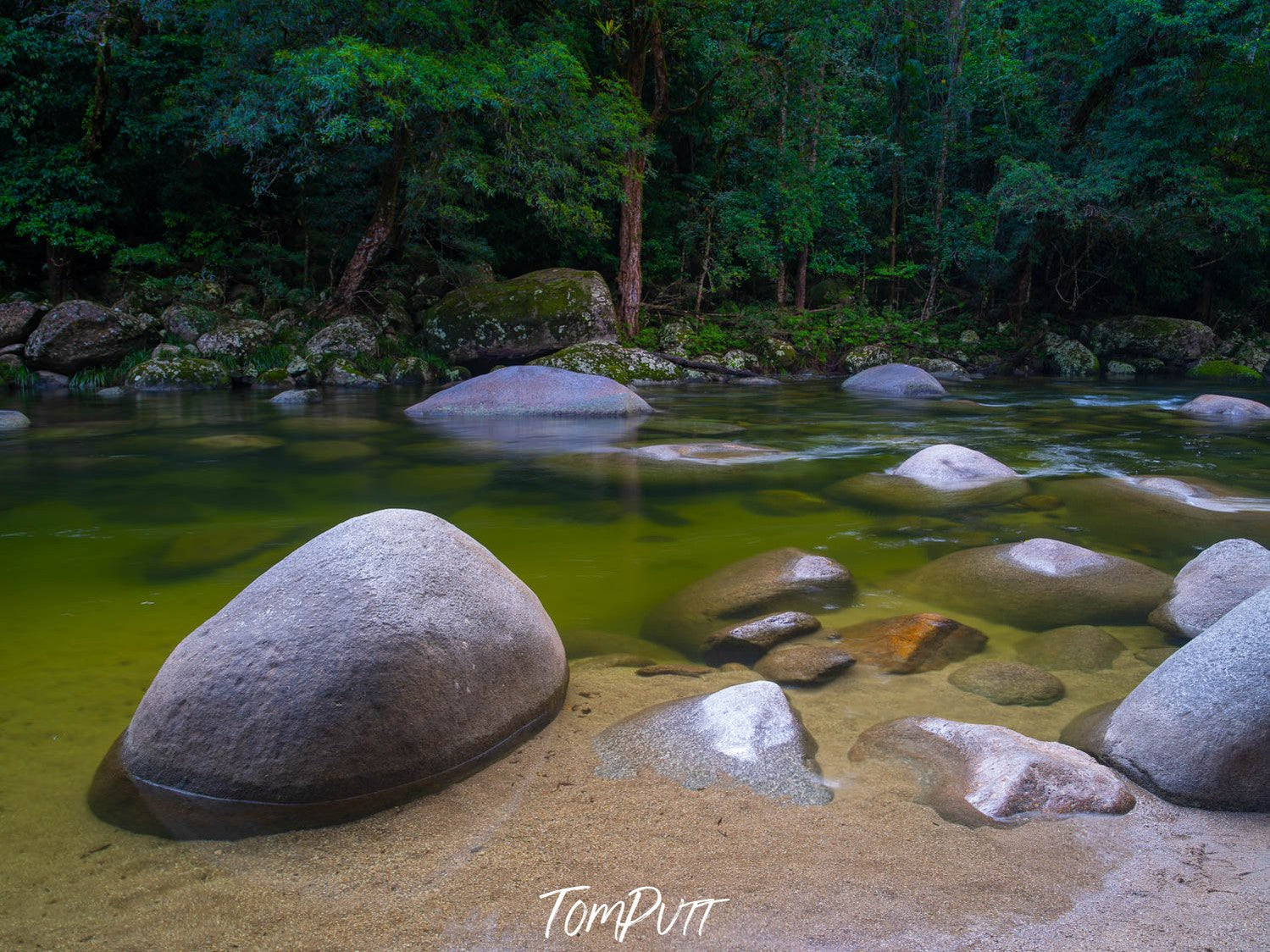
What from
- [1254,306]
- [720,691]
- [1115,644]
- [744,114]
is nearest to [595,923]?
[720,691]

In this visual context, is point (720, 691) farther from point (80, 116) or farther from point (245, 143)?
point (80, 116)

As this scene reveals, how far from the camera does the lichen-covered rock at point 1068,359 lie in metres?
18.9

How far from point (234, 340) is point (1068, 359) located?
18133mm

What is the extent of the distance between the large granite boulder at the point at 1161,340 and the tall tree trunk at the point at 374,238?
17.2 m

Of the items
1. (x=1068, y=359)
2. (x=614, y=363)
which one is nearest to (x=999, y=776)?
(x=614, y=363)

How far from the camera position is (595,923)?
1617 millimetres

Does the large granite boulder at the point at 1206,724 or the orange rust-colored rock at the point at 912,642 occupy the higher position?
the large granite boulder at the point at 1206,724

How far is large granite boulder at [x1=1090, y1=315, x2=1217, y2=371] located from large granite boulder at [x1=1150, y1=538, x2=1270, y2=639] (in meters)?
19.1

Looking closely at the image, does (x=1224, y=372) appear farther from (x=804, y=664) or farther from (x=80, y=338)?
(x=80, y=338)

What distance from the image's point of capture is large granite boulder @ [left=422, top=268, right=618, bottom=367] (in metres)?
15.2

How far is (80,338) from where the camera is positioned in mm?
14086

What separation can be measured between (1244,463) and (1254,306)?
63.8ft

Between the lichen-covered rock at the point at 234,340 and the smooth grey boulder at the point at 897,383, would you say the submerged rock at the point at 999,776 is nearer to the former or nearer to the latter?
the smooth grey boulder at the point at 897,383

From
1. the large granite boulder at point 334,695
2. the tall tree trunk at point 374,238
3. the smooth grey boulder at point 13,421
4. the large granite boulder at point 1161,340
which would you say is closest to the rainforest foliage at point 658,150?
the tall tree trunk at point 374,238
